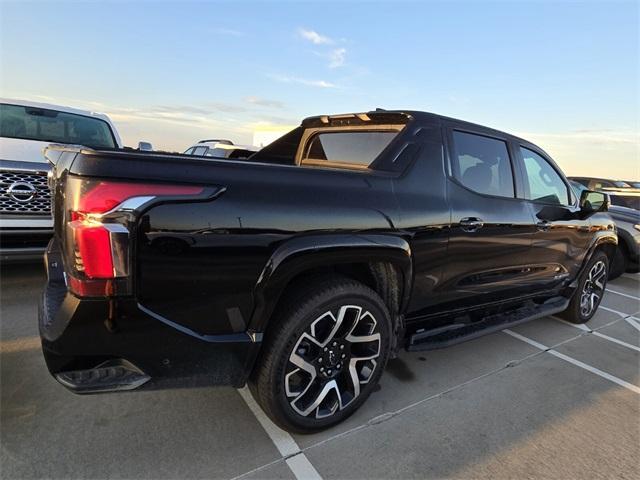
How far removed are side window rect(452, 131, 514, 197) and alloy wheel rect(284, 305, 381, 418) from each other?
1256 millimetres

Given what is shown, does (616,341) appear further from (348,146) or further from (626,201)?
(626,201)

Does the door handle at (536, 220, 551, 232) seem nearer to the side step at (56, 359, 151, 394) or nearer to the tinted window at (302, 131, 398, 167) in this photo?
the tinted window at (302, 131, 398, 167)

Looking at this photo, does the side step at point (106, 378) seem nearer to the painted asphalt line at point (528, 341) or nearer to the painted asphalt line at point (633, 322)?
the painted asphalt line at point (528, 341)

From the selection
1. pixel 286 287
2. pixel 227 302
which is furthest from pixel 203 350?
pixel 286 287

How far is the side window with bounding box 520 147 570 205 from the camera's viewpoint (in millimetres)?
3533

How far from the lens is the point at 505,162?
3.32m

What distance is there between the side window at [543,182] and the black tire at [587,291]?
94cm

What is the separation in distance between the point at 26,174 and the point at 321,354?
370 centimetres

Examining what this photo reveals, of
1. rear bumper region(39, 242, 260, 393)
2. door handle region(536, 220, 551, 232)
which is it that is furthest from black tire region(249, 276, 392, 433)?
door handle region(536, 220, 551, 232)

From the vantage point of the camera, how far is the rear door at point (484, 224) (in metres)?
2.77

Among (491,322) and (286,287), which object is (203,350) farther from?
(491,322)

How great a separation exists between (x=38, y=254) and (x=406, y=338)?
3603 mm

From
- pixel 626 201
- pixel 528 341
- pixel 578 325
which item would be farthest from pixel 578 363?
pixel 626 201

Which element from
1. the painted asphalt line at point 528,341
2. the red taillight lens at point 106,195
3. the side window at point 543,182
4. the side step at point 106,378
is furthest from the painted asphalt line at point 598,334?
the red taillight lens at point 106,195
